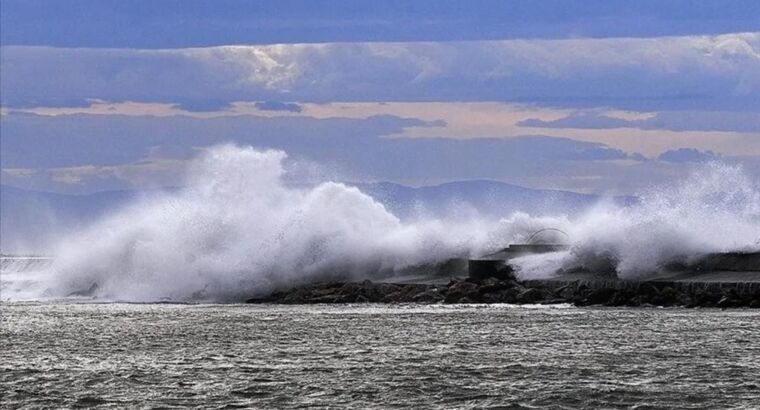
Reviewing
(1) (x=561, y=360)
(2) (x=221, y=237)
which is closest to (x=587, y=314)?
(1) (x=561, y=360)

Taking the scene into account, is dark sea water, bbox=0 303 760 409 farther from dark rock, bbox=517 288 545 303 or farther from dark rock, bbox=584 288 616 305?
dark rock, bbox=517 288 545 303

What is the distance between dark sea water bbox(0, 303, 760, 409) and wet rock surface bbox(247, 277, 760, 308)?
5.42 feet

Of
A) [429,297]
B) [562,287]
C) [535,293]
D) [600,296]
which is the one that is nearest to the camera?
[600,296]

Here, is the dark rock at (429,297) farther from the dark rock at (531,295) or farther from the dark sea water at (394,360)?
the dark sea water at (394,360)

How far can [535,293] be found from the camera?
35.6 m

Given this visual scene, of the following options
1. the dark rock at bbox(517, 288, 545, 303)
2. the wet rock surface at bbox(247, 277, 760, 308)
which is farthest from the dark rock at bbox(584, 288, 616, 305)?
the dark rock at bbox(517, 288, 545, 303)

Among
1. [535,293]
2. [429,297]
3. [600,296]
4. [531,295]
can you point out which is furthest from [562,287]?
[429,297]

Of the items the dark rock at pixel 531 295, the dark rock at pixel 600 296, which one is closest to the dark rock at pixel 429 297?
the dark rock at pixel 531 295

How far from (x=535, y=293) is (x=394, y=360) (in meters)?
14.9

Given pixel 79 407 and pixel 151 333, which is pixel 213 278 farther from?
pixel 79 407

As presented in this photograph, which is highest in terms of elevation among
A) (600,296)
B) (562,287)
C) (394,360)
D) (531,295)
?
(562,287)

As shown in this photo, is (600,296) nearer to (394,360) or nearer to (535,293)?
(535,293)

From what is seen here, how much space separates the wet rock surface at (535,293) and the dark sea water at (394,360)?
1.65 metres

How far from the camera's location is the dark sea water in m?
16.8
